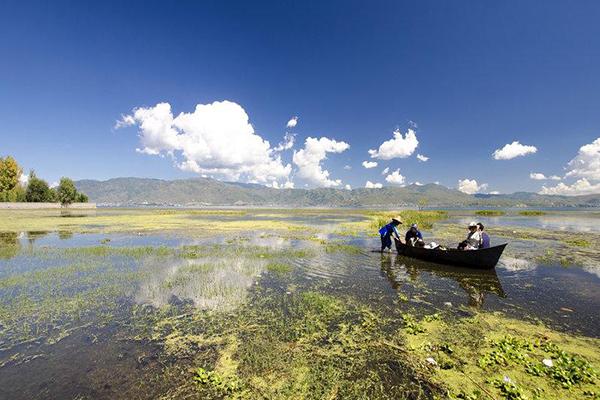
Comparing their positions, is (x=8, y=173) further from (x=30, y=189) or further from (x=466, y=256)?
(x=466, y=256)

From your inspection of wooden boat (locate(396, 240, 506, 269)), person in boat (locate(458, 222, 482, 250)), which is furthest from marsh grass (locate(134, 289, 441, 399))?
person in boat (locate(458, 222, 482, 250))

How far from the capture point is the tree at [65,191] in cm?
10462

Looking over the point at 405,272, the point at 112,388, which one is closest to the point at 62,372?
the point at 112,388

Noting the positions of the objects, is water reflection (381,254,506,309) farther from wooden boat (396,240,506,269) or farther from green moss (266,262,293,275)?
green moss (266,262,293,275)

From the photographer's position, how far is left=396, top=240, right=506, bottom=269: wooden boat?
1529 cm

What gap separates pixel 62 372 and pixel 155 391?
2.54 m

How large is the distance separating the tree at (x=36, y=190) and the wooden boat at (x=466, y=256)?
434ft

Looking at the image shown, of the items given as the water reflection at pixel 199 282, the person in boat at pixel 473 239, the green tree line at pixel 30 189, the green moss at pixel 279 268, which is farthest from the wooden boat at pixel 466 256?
the green tree line at pixel 30 189

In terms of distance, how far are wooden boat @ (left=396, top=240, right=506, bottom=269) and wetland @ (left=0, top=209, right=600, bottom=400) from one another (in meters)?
0.54

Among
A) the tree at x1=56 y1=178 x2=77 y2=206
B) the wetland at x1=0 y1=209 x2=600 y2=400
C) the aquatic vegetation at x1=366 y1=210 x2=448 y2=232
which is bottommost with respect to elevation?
the wetland at x1=0 y1=209 x2=600 y2=400

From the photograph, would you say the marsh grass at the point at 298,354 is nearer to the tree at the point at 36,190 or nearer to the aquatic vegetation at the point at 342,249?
the aquatic vegetation at the point at 342,249

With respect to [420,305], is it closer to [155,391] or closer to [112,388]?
[155,391]

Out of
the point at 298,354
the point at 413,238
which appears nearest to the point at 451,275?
the point at 413,238

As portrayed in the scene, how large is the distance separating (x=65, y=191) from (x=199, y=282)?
126364 mm
